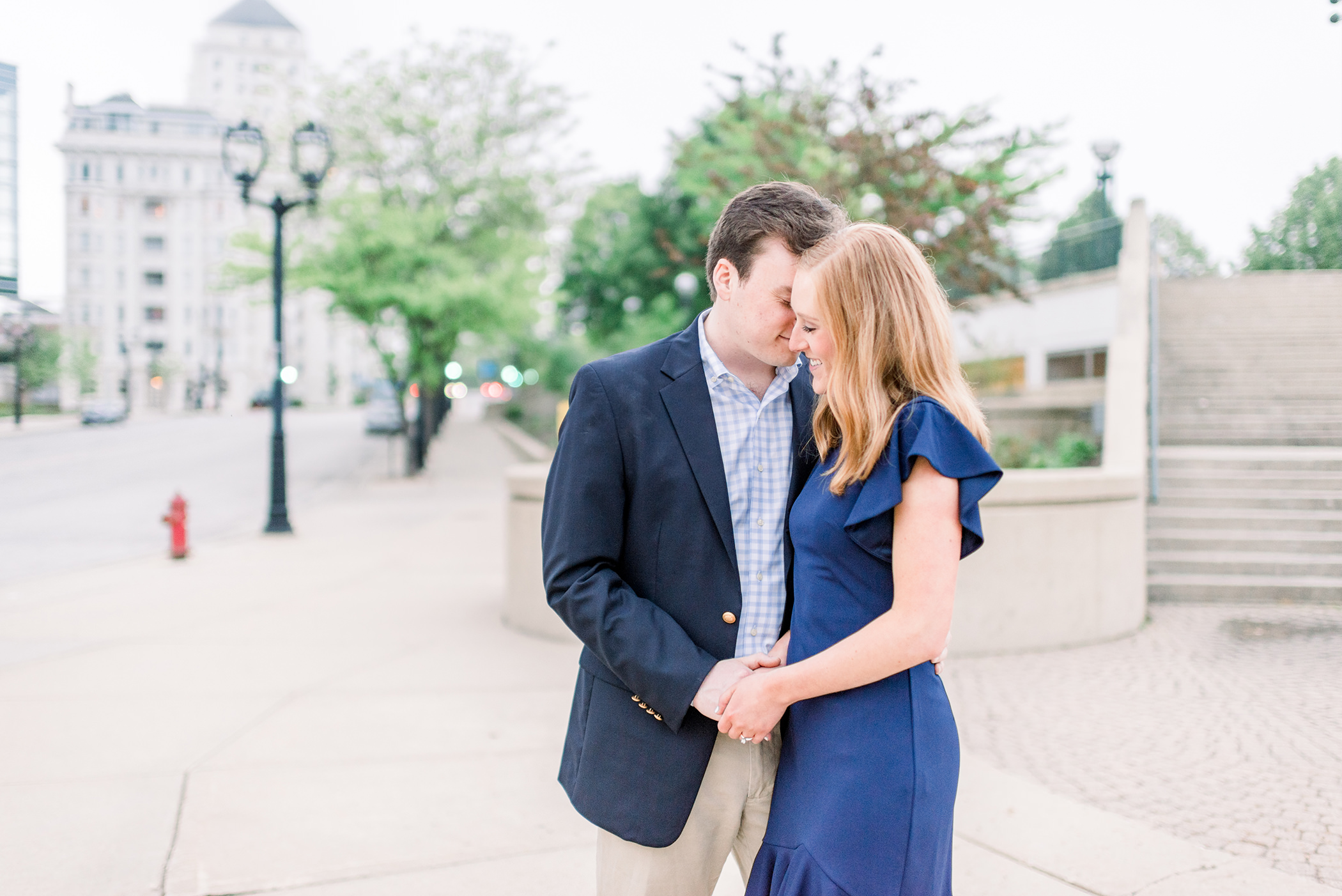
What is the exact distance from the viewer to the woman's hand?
1716 mm

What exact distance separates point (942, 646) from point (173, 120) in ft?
66.9

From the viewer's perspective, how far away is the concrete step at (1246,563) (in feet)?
23.4

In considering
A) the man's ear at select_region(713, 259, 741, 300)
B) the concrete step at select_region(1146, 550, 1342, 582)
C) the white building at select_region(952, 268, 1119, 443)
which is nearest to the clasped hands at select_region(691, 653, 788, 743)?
the man's ear at select_region(713, 259, 741, 300)

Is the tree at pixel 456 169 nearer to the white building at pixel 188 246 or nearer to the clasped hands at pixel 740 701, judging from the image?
the white building at pixel 188 246

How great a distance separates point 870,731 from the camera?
→ 174 cm

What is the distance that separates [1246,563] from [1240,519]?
706 millimetres

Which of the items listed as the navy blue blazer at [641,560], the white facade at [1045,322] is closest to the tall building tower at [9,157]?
the navy blue blazer at [641,560]

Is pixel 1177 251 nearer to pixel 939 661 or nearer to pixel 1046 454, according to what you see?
pixel 1046 454

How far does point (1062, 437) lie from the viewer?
10.8 metres

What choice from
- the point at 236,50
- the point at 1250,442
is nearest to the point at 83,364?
the point at 1250,442

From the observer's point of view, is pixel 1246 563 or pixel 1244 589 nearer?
pixel 1244 589

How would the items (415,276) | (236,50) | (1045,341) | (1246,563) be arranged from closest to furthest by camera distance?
1. (1246,563)
2. (1045,341)
3. (415,276)
4. (236,50)

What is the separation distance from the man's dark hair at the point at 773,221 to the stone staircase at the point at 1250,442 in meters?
6.83

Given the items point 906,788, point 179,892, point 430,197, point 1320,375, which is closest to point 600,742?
point 906,788
